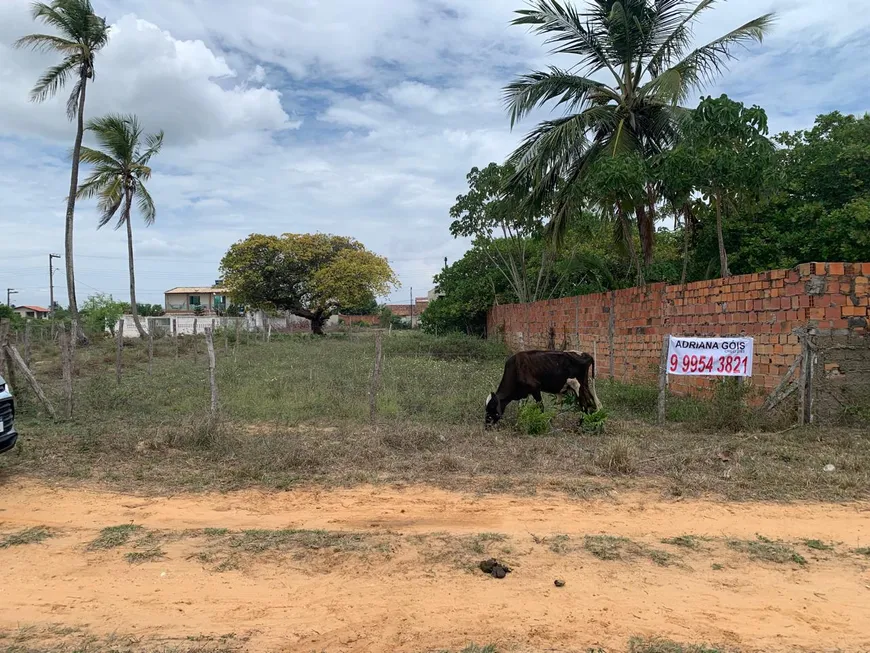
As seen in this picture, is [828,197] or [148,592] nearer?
[148,592]

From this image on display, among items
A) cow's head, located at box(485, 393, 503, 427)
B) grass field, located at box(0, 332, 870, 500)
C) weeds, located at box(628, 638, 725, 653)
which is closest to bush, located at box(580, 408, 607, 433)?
grass field, located at box(0, 332, 870, 500)

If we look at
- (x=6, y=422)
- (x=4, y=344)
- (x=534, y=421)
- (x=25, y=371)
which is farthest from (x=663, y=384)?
(x=4, y=344)

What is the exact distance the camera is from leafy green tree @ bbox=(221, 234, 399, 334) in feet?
113

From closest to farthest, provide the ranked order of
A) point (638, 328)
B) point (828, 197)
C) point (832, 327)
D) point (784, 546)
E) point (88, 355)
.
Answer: point (784, 546) < point (832, 327) < point (638, 328) < point (828, 197) < point (88, 355)

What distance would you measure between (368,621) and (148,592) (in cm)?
147

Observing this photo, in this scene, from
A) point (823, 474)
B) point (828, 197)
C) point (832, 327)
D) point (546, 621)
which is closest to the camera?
point (546, 621)

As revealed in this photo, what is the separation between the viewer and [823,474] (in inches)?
244

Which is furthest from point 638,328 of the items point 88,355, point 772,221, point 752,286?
point 88,355

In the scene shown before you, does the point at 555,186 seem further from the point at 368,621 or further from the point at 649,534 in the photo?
the point at 368,621

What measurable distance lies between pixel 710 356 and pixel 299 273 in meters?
29.3

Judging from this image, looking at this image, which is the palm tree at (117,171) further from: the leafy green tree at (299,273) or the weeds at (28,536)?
the weeds at (28,536)

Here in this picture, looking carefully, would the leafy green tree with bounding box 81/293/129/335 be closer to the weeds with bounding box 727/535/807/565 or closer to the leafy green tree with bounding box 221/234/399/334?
the leafy green tree with bounding box 221/234/399/334

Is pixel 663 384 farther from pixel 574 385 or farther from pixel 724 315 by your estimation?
pixel 724 315

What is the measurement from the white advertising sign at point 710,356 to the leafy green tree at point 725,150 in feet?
8.26
